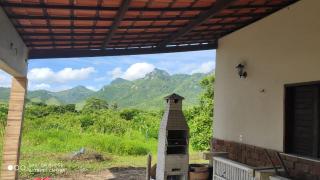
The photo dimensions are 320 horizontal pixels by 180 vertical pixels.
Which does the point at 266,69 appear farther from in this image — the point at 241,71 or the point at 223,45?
the point at 223,45

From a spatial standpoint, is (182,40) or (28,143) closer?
(182,40)

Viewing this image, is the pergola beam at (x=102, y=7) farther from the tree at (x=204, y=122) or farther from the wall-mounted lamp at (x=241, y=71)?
the tree at (x=204, y=122)

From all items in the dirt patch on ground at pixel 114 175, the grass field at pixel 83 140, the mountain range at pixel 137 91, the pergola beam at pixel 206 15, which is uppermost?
the mountain range at pixel 137 91

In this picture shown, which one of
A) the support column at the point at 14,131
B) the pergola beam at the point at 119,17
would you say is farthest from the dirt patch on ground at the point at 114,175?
the pergola beam at the point at 119,17

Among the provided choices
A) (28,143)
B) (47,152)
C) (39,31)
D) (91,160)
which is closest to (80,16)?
(39,31)

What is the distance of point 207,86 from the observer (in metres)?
12.5

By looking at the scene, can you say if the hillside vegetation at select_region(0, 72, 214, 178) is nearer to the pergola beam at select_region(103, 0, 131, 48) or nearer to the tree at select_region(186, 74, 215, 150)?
the tree at select_region(186, 74, 215, 150)

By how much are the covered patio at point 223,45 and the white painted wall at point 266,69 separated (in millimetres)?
16

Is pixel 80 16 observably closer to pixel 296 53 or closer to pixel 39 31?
pixel 39 31

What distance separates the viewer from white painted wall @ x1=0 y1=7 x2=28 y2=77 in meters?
4.24

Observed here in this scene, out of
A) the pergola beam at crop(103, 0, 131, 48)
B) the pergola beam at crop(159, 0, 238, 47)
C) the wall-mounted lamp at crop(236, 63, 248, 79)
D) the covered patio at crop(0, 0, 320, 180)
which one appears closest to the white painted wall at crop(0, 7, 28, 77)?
the covered patio at crop(0, 0, 320, 180)

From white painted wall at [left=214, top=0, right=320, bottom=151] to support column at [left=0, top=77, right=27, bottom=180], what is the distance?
4335mm

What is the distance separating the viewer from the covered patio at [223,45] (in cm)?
458

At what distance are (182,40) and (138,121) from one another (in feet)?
30.2
